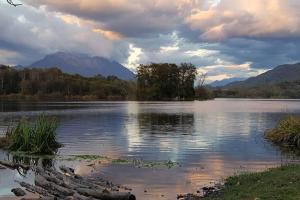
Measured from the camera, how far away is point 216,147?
1497 inches

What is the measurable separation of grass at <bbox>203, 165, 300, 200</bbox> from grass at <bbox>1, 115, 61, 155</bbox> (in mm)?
16199

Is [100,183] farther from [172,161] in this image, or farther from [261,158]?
[261,158]

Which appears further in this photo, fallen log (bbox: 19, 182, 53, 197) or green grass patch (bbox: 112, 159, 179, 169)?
green grass patch (bbox: 112, 159, 179, 169)

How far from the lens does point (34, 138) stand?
3391 centimetres

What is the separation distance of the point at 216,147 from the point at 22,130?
48.9 ft

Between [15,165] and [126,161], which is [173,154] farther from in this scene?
[15,165]

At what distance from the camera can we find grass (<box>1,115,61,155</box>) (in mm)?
33156

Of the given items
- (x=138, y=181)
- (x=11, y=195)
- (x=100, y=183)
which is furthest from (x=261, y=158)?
(x=11, y=195)

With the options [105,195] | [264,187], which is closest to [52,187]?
[105,195]

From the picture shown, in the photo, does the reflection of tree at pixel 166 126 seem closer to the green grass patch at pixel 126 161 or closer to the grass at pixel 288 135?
the grass at pixel 288 135

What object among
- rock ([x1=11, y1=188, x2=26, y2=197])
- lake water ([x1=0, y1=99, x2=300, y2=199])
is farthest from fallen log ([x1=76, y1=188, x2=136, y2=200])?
rock ([x1=11, y1=188, x2=26, y2=197])

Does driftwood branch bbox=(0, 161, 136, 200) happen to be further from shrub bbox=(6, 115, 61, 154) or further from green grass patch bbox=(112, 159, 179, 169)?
shrub bbox=(6, 115, 61, 154)

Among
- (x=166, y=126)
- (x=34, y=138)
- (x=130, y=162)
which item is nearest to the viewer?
(x=130, y=162)

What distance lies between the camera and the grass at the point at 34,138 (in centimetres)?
3316
